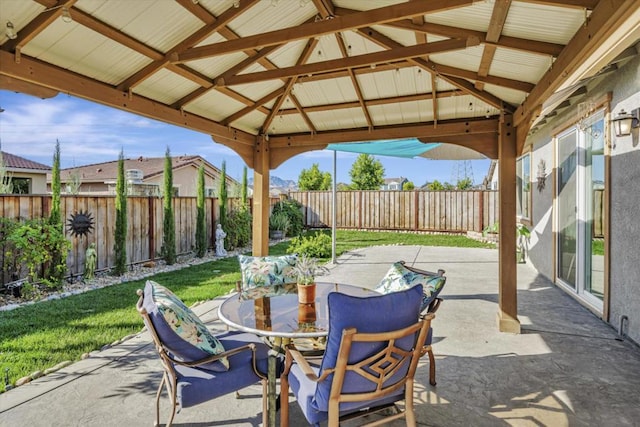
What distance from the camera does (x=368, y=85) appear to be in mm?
4340

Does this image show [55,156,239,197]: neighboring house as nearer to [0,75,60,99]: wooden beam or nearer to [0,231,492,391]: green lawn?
[0,231,492,391]: green lawn

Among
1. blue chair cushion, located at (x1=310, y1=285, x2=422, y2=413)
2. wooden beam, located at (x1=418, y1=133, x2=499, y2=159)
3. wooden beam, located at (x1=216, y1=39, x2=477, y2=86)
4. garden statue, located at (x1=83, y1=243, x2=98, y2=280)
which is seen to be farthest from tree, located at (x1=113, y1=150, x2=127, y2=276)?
blue chair cushion, located at (x1=310, y1=285, x2=422, y2=413)

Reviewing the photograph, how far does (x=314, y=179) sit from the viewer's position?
85.8 ft

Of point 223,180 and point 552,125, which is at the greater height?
point 552,125

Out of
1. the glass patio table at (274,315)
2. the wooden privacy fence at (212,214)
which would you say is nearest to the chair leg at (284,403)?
the glass patio table at (274,315)

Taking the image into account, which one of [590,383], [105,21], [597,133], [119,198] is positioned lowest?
[590,383]

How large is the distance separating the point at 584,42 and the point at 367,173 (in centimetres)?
2582

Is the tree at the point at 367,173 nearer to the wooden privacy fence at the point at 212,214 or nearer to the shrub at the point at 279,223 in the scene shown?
the wooden privacy fence at the point at 212,214

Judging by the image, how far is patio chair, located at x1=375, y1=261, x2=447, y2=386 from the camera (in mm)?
3066

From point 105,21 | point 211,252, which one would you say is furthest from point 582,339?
point 211,252

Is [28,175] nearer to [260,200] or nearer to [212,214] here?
[212,214]

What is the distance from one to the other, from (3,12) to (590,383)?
493cm

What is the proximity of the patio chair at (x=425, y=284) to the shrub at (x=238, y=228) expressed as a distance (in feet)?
24.8

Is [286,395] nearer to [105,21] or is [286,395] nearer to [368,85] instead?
[105,21]
